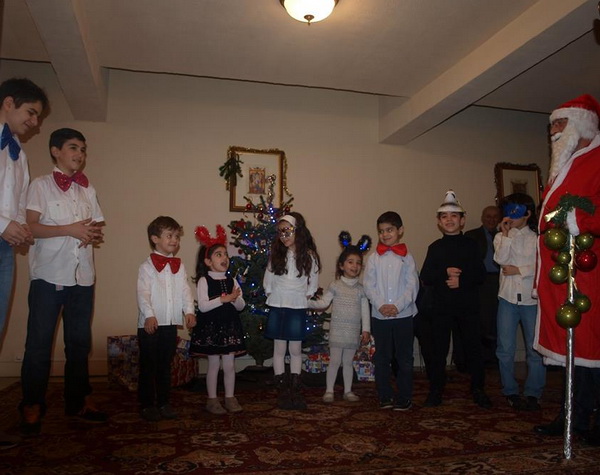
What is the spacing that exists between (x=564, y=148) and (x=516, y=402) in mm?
1807

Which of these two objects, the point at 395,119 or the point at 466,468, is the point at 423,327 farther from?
the point at 395,119

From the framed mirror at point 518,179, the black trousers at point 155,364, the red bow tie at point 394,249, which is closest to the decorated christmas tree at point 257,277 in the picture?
the red bow tie at point 394,249

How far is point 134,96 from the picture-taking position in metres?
5.73

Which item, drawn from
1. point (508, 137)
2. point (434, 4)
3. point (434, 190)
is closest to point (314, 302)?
point (434, 4)

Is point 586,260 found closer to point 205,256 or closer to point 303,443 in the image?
point 303,443

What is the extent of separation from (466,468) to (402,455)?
1.07ft

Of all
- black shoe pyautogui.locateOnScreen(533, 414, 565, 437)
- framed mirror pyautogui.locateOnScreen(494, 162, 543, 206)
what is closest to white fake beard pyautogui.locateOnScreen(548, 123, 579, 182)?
black shoe pyautogui.locateOnScreen(533, 414, 565, 437)

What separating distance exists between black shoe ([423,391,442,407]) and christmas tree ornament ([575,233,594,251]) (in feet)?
5.58

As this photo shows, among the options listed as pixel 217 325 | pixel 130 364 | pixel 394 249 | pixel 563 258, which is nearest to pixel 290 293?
pixel 217 325

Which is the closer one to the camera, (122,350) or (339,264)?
(339,264)

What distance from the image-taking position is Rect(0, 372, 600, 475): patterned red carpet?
2.36 meters

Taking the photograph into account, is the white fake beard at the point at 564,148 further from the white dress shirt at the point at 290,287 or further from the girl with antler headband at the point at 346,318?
the white dress shirt at the point at 290,287

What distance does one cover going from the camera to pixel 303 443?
2.77m

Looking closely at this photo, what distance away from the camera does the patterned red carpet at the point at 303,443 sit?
2.36m
